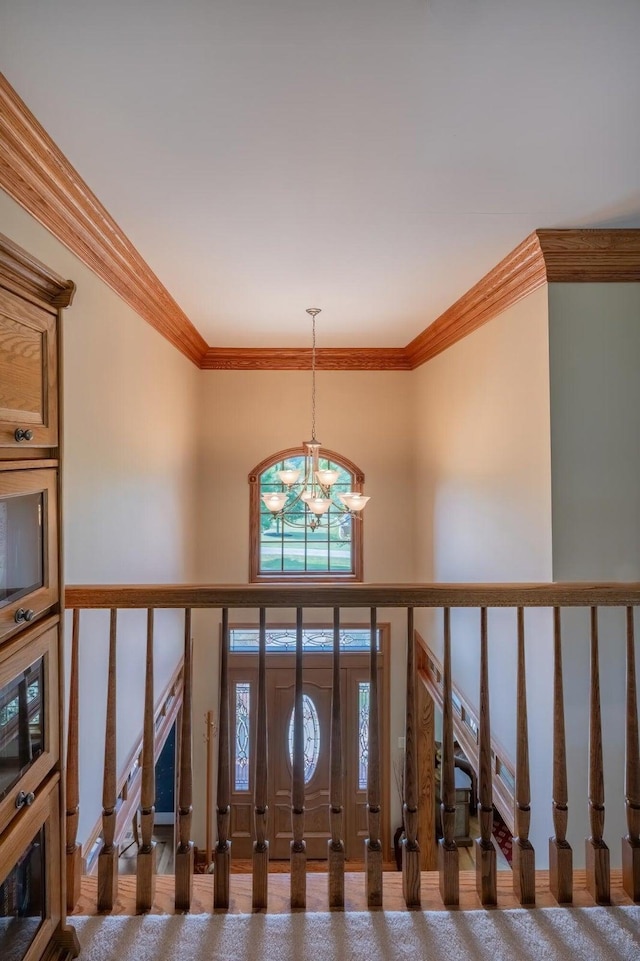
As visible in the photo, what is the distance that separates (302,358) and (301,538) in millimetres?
1835

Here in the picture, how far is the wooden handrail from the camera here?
1429 millimetres

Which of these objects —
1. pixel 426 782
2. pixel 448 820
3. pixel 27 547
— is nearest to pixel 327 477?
pixel 448 820

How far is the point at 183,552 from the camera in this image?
15.3 ft

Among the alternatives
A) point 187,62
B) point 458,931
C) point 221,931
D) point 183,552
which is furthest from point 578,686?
point 183,552

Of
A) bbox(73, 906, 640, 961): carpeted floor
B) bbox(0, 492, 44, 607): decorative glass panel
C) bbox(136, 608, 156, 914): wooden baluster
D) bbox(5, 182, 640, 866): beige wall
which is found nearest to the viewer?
bbox(0, 492, 44, 607): decorative glass panel

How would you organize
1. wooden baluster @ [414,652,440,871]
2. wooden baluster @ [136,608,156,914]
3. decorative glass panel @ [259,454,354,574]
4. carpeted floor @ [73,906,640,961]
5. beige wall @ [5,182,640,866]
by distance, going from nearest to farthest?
carpeted floor @ [73,906,640,961], wooden baluster @ [136,608,156,914], beige wall @ [5,182,640,866], wooden baluster @ [414,652,440,871], decorative glass panel @ [259,454,354,574]

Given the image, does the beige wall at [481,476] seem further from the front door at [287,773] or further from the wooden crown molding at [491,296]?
the front door at [287,773]

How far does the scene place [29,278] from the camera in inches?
43.4

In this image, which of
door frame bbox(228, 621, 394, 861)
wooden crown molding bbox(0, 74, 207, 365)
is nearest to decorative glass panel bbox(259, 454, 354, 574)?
door frame bbox(228, 621, 394, 861)

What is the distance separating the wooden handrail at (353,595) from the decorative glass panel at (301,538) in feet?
12.8

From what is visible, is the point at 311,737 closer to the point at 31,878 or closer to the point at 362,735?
the point at 362,735

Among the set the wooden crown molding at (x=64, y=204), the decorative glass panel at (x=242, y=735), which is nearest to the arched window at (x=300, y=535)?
the decorative glass panel at (x=242, y=735)

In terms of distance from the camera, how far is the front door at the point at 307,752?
195 inches

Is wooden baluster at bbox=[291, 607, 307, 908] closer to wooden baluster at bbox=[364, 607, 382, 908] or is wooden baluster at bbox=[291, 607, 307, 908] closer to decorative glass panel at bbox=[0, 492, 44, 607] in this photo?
wooden baluster at bbox=[364, 607, 382, 908]
